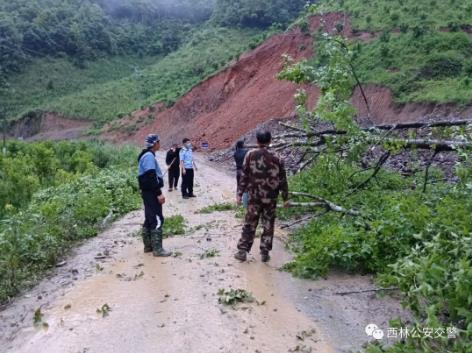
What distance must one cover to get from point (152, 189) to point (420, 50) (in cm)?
1986

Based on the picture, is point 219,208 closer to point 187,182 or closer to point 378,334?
point 187,182

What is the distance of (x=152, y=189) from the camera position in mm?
7254

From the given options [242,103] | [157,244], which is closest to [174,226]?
[157,244]

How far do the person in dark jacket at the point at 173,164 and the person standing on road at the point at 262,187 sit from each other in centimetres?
693

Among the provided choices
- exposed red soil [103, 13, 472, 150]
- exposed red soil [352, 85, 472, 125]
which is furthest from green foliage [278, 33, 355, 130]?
exposed red soil [103, 13, 472, 150]

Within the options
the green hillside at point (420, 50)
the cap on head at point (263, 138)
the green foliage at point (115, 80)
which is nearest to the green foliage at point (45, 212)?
the cap on head at point (263, 138)

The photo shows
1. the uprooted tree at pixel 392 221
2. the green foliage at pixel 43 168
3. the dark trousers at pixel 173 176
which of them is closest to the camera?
the uprooted tree at pixel 392 221

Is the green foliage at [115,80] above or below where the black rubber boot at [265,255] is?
above

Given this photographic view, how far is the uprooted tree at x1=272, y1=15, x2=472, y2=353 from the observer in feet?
12.5

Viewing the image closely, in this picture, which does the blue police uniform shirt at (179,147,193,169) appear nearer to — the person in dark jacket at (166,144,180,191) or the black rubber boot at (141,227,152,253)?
the person in dark jacket at (166,144,180,191)

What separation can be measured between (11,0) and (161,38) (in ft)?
75.5

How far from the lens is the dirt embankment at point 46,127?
172 feet

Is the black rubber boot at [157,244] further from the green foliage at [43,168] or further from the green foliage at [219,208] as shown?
the green foliage at [43,168]

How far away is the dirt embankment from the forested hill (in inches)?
43.6
